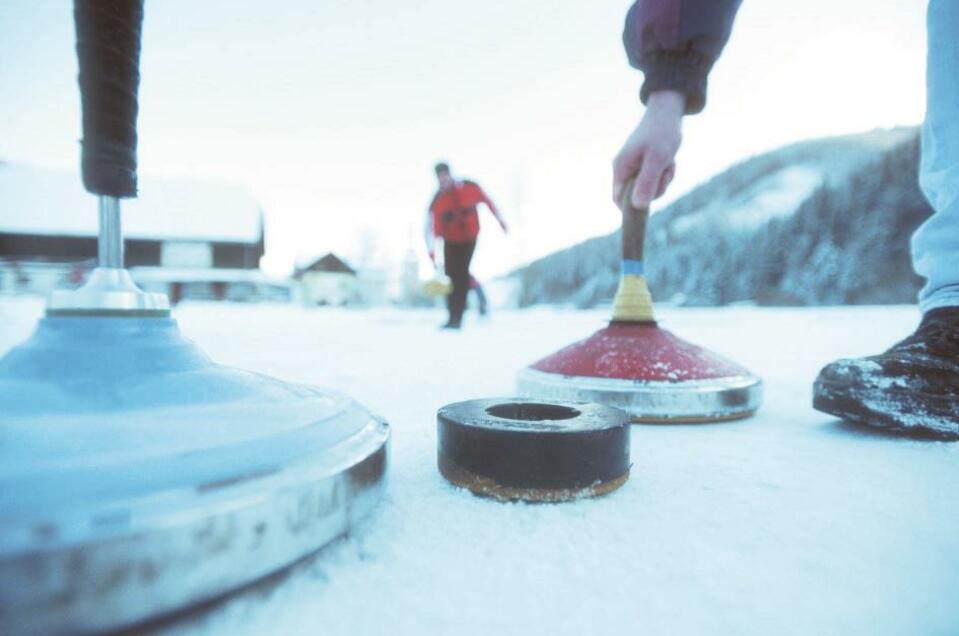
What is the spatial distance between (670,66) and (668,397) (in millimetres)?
621

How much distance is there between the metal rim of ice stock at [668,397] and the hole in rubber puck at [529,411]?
261 mm

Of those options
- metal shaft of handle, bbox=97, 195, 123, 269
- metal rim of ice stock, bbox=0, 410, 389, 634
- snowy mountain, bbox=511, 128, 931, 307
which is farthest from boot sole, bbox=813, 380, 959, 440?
snowy mountain, bbox=511, 128, 931, 307

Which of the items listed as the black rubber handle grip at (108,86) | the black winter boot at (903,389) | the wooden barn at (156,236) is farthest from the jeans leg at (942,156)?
the wooden barn at (156,236)

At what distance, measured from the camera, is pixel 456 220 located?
5.17m

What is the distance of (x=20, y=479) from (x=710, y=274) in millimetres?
16152

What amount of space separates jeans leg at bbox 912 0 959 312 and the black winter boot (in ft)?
0.63

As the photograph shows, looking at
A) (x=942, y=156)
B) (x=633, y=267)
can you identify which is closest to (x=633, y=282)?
(x=633, y=267)

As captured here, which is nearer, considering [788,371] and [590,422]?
[590,422]

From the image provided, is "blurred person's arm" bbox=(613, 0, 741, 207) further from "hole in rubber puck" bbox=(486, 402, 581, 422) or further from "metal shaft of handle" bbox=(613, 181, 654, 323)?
"hole in rubber puck" bbox=(486, 402, 581, 422)

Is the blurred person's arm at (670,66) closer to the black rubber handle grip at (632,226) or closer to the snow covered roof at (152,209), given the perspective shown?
the black rubber handle grip at (632,226)

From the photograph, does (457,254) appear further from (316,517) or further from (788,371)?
(316,517)

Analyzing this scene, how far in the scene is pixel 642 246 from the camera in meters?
1.25

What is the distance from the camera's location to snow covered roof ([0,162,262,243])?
55.8 ft

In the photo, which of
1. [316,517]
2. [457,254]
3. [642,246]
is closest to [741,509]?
[316,517]
